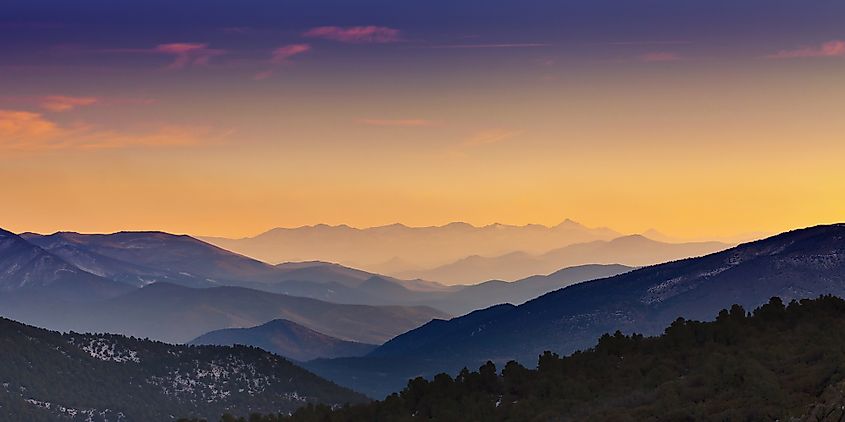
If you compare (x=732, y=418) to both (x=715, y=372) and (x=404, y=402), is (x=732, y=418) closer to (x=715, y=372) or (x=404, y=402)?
(x=715, y=372)

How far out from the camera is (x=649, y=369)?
112m

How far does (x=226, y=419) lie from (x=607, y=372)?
60273mm

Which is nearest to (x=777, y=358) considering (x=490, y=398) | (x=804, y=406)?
(x=804, y=406)

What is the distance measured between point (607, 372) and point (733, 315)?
20.6m

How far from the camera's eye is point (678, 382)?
9506 cm

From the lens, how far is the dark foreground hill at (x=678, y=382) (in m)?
79.3

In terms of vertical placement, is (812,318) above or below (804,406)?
above

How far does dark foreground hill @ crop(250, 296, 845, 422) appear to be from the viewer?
79.3m

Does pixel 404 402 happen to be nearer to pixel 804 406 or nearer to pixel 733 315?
pixel 733 315

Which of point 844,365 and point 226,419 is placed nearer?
point 844,365

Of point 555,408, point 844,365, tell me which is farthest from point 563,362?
point 844,365

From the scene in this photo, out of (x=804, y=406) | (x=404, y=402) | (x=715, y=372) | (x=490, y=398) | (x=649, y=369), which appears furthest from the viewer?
(x=404, y=402)

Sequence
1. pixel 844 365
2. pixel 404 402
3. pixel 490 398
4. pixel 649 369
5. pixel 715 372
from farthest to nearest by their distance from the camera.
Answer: pixel 404 402
pixel 490 398
pixel 649 369
pixel 715 372
pixel 844 365

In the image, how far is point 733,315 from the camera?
125 metres
